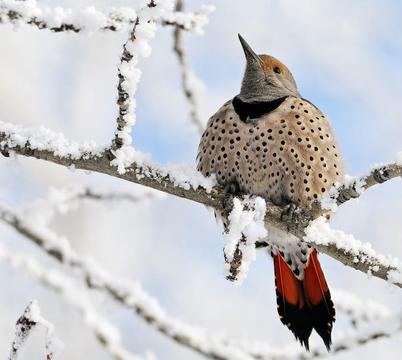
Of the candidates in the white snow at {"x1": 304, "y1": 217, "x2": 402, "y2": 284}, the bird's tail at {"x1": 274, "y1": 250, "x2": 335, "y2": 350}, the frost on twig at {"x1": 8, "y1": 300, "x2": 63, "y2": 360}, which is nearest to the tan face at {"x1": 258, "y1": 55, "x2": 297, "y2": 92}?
the bird's tail at {"x1": 274, "y1": 250, "x2": 335, "y2": 350}

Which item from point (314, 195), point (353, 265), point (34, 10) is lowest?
point (353, 265)

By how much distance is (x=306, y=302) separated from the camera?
3.99 meters

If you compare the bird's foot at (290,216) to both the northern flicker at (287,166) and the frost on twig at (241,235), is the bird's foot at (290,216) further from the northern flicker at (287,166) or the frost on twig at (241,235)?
the northern flicker at (287,166)

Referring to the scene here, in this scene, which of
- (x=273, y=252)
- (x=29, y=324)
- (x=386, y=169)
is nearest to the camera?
(x=29, y=324)

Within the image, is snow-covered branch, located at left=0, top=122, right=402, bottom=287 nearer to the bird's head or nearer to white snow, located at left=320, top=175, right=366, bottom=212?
white snow, located at left=320, top=175, right=366, bottom=212

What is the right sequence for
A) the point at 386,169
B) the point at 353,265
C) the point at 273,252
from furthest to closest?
the point at 273,252, the point at 353,265, the point at 386,169

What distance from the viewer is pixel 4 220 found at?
3771mm

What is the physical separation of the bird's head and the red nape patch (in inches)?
42.6

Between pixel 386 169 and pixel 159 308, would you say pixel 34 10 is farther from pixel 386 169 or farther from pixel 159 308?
pixel 159 308

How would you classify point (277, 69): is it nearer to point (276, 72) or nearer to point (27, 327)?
point (276, 72)

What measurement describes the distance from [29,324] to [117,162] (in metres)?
0.98

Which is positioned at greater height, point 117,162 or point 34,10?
point 34,10

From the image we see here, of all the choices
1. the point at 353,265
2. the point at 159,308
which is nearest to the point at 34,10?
the point at 353,265

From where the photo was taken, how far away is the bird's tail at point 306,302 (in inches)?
153
